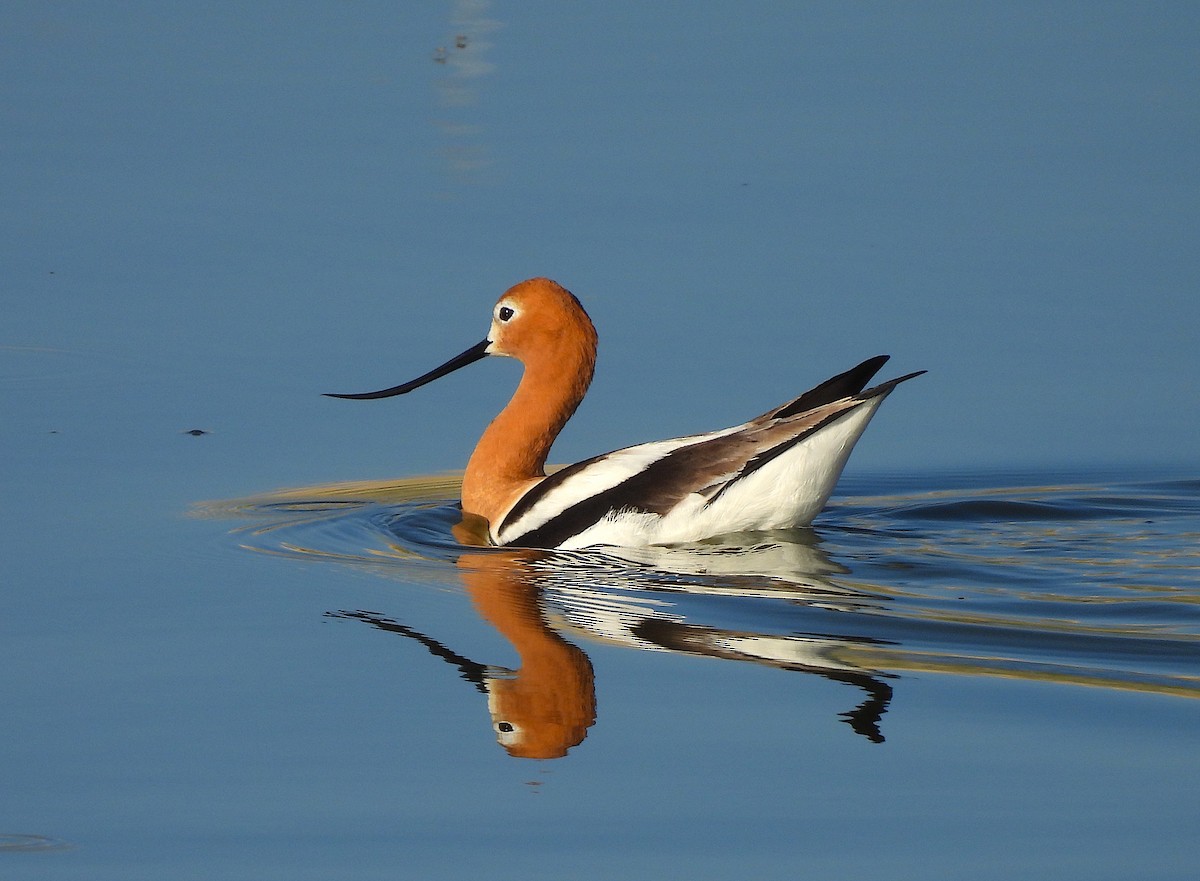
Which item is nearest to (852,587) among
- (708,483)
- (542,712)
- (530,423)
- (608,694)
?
(708,483)

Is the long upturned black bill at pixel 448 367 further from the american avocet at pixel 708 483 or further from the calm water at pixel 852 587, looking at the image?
the american avocet at pixel 708 483

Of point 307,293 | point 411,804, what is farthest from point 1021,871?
point 307,293

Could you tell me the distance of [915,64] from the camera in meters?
13.8

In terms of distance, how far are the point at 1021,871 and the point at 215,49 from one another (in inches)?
442

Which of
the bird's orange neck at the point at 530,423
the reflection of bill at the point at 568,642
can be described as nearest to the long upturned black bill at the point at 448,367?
the bird's orange neck at the point at 530,423

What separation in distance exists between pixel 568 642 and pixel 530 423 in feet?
8.30

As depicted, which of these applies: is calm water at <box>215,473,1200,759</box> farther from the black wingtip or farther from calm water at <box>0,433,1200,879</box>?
the black wingtip

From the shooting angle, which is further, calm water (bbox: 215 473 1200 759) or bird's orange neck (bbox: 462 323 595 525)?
bird's orange neck (bbox: 462 323 595 525)

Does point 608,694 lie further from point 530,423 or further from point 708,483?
point 530,423

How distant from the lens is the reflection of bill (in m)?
5.62

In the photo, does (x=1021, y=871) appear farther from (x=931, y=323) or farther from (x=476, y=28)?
(x=476, y=28)

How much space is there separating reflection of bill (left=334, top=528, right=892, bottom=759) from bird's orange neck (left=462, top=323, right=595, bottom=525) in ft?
2.57

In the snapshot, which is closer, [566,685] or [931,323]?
[566,685]

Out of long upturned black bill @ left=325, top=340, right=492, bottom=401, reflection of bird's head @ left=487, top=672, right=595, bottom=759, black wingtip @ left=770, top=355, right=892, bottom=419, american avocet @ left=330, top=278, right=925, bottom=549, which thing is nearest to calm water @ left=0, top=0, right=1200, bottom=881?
reflection of bird's head @ left=487, top=672, right=595, bottom=759
